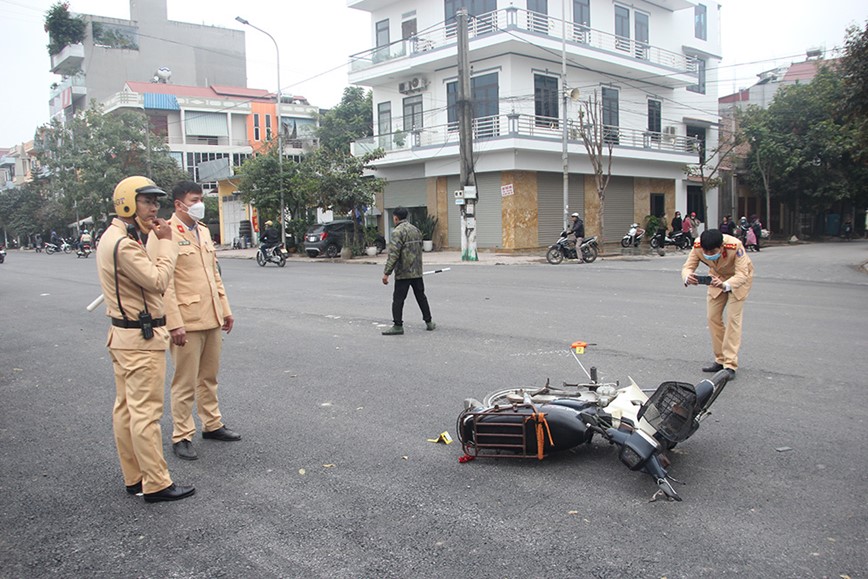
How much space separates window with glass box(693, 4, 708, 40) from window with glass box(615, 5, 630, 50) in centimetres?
657

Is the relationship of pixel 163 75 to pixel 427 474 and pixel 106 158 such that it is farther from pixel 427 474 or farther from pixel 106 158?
pixel 427 474

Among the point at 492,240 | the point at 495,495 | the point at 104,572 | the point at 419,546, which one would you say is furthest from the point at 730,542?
the point at 492,240

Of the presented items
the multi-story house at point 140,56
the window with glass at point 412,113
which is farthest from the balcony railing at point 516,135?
the multi-story house at point 140,56

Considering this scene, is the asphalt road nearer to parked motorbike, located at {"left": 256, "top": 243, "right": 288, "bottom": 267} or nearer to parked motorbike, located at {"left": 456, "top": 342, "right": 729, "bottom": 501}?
parked motorbike, located at {"left": 456, "top": 342, "right": 729, "bottom": 501}

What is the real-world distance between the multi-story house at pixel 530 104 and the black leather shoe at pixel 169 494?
75.5 ft

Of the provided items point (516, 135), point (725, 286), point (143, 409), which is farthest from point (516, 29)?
point (143, 409)

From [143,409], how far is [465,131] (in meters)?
19.6

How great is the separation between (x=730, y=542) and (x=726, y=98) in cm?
5670

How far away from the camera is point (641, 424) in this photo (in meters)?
4.04

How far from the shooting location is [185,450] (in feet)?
15.1

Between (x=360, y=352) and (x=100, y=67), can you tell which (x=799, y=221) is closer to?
(x=360, y=352)

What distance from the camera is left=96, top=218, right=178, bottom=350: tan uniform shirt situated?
370cm

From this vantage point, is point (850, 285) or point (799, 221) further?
point (799, 221)

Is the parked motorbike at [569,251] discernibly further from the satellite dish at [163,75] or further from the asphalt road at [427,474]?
the satellite dish at [163,75]
